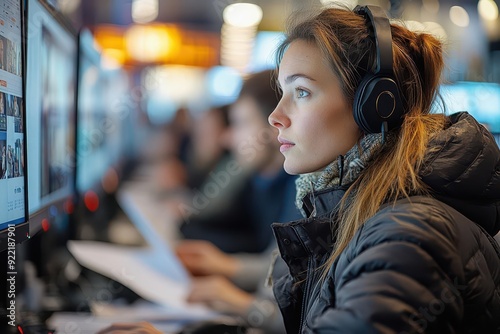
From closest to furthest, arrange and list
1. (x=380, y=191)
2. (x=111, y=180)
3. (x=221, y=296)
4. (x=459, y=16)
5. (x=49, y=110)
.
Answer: (x=380, y=191), (x=49, y=110), (x=221, y=296), (x=111, y=180), (x=459, y=16)

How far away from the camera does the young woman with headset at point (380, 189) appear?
754 mm

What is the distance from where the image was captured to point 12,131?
959mm

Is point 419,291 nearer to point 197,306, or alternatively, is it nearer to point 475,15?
point 197,306

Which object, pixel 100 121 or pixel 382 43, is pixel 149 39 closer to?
pixel 100 121

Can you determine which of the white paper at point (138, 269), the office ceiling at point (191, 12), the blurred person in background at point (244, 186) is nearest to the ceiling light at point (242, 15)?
the office ceiling at point (191, 12)

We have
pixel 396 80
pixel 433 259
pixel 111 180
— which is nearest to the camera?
pixel 433 259

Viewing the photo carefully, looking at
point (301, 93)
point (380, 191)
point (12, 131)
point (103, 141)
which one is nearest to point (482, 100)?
point (103, 141)

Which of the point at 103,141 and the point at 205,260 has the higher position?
the point at 103,141

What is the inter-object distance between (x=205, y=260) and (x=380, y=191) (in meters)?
1.59

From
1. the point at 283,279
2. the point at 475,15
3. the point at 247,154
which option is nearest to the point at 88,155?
the point at 247,154

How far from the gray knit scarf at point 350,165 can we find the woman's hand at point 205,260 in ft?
4.49

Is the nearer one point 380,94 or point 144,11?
point 380,94

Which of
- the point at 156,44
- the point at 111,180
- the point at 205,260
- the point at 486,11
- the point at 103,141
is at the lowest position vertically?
the point at 205,260

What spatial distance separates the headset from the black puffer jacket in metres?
0.12
